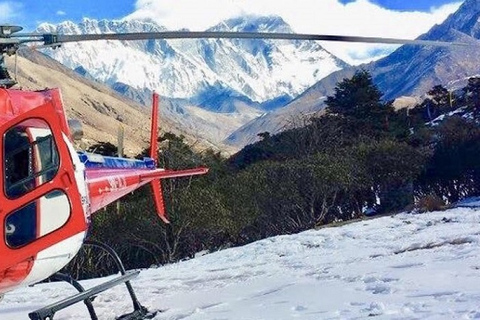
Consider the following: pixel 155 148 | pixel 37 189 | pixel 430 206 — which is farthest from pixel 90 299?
pixel 430 206

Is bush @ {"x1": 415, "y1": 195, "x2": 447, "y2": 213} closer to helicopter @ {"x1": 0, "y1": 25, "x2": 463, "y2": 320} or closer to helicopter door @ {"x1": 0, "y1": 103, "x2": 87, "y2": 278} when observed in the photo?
helicopter @ {"x1": 0, "y1": 25, "x2": 463, "y2": 320}

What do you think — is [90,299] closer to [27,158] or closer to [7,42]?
[27,158]

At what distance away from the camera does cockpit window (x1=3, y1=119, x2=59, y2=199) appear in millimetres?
5531

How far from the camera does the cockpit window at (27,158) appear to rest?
5.53 metres

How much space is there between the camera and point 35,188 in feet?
18.5

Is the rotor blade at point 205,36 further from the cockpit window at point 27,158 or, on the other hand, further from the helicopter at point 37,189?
the cockpit window at point 27,158

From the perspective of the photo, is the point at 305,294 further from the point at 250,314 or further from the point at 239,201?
the point at 239,201

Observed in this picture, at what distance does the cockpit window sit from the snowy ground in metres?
2.46

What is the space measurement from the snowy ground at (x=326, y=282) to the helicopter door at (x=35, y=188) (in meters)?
2.05

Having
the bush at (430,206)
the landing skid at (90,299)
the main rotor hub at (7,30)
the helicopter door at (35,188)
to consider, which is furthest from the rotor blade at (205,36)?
the bush at (430,206)

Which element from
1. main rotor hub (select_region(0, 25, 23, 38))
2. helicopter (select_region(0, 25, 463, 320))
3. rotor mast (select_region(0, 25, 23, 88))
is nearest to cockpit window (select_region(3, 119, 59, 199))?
helicopter (select_region(0, 25, 463, 320))

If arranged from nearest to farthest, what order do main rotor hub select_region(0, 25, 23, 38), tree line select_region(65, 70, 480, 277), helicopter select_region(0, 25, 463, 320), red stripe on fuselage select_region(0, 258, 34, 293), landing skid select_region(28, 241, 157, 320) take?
main rotor hub select_region(0, 25, 23, 38), helicopter select_region(0, 25, 463, 320), red stripe on fuselage select_region(0, 258, 34, 293), landing skid select_region(28, 241, 157, 320), tree line select_region(65, 70, 480, 277)

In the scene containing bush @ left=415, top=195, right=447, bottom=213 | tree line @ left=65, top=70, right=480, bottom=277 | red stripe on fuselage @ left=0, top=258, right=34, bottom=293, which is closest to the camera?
red stripe on fuselage @ left=0, top=258, right=34, bottom=293

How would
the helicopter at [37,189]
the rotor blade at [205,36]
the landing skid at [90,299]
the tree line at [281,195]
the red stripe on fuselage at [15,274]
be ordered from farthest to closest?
1. the tree line at [281,195]
2. the landing skid at [90,299]
3. the red stripe on fuselage at [15,274]
4. the helicopter at [37,189]
5. the rotor blade at [205,36]
